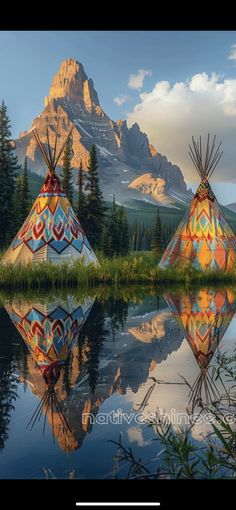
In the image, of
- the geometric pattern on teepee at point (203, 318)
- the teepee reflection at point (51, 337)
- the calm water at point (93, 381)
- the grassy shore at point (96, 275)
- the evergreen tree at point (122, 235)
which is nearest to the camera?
the calm water at point (93, 381)

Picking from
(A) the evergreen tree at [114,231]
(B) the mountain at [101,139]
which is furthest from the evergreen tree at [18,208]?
(B) the mountain at [101,139]

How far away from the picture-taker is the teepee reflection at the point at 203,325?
2.21m

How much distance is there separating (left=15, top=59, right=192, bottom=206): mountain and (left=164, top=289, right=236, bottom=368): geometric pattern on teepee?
4797 centimetres

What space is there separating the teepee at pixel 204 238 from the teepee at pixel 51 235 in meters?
2.38

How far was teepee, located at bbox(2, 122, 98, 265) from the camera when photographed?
9.29 metres

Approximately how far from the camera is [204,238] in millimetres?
10938

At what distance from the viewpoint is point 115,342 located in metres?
3.54

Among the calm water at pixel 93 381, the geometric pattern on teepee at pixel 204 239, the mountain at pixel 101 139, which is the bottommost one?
the calm water at pixel 93 381

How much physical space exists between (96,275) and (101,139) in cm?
6578

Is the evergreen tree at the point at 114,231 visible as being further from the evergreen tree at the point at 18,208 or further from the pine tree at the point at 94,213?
the evergreen tree at the point at 18,208

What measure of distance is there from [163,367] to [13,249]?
7427 mm

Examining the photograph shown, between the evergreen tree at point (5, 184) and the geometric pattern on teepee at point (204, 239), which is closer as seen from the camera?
the geometric pattern on teepee at point (204, 239)

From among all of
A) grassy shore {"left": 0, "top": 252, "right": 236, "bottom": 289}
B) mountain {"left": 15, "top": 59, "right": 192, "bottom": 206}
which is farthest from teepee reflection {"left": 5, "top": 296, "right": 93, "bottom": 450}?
mountain {"left": 15, "top": 59, "right": 192, "bottom": 206}
